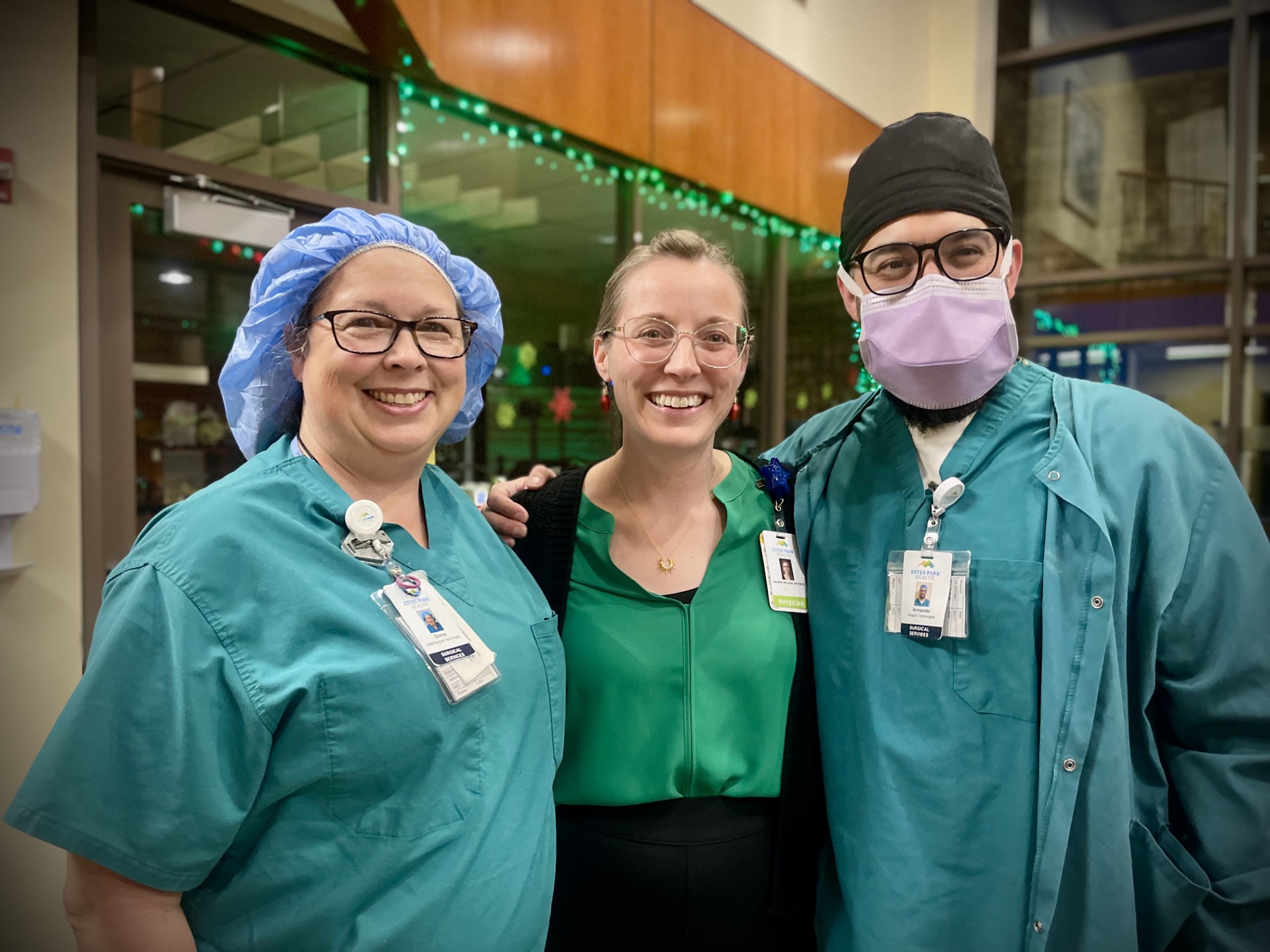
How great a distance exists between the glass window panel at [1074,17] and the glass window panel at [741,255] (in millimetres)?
3022

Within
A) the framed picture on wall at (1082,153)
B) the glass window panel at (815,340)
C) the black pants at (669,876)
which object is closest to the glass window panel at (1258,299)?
the framed picture on wall at (1082,153)

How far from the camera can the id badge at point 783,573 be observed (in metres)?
1.60

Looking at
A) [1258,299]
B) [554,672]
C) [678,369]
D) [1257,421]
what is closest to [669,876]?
[554,672]

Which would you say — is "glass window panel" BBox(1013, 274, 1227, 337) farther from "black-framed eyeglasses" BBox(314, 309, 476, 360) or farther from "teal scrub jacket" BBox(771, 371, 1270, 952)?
"black-framed eyeglasses" BBox(314, 309, 476, 360)

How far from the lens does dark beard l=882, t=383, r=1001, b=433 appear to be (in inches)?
59.8

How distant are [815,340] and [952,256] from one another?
5068 mm

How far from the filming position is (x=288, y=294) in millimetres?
1291

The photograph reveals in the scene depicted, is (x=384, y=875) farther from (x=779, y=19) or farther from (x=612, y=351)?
(x=779, y=19)

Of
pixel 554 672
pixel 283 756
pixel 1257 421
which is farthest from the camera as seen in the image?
pixel 1257 421

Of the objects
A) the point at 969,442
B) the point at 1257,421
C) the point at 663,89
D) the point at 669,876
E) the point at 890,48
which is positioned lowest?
the point at 669,876

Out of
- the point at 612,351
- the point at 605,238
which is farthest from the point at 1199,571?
the point at 605,238

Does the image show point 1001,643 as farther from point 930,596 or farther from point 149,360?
point 149,360

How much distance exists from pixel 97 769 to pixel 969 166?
5.14 feet

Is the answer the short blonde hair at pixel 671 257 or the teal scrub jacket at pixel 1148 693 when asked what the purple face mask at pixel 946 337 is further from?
the short blonde hair at pixel 671 257
